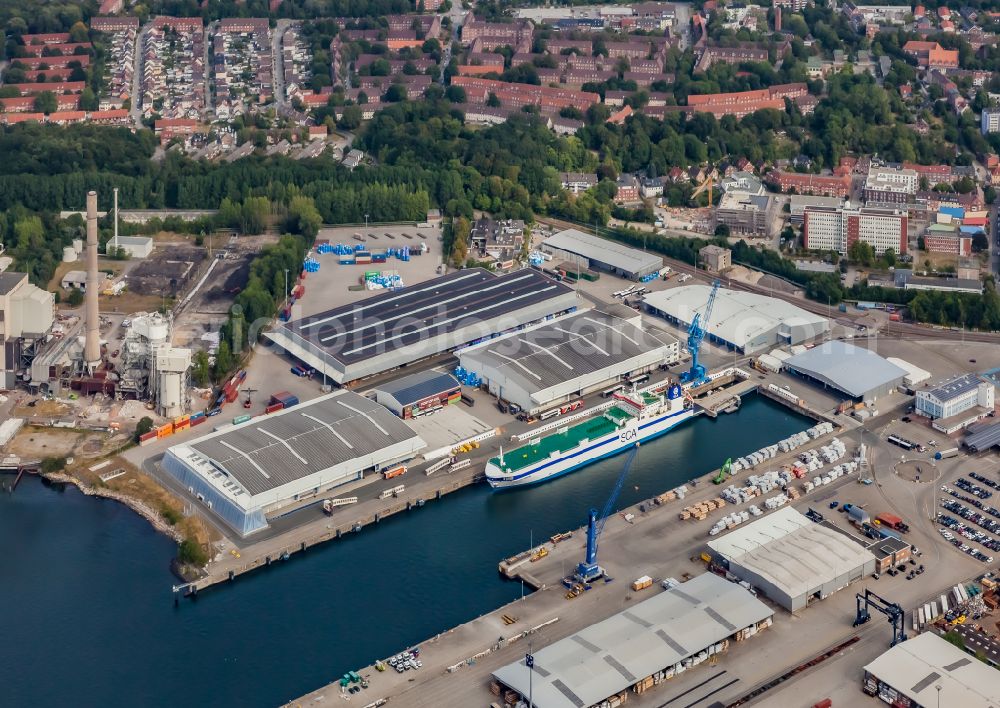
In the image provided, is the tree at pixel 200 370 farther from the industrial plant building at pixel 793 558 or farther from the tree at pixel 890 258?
the tree at pixel 890 258

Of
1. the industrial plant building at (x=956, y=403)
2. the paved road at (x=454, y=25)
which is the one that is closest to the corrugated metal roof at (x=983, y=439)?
the industrial plant building at (x=956, y=403)

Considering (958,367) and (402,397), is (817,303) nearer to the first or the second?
(958,367)

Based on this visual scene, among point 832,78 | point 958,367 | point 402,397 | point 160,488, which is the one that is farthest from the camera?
point 832,78

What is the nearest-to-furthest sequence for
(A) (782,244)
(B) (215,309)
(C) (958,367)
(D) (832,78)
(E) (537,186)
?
(C) (958,367) → (B) (215,309) → (A) (782,244) → (E) (537,186) → (D) (832,78)

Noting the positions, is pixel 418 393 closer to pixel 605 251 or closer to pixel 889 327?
pixel 605 251

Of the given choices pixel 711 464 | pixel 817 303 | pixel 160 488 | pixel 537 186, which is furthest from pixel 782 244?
pixel 160 488

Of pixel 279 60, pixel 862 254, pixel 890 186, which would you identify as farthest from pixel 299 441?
pixel 279 60

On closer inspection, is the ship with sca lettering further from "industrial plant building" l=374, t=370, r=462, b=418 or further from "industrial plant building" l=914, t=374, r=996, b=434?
"industrial plant building" l=914, t=374, r=996, b=434
